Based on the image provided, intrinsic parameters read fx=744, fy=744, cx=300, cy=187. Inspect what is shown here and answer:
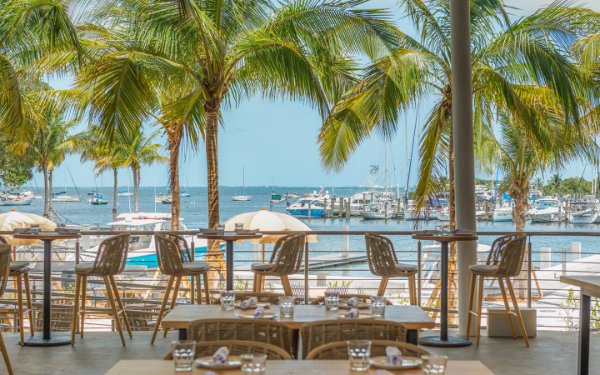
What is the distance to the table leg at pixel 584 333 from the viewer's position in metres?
4.82

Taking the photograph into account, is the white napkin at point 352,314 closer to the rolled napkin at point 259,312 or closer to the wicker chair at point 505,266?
the rolled napkin at point 259,312

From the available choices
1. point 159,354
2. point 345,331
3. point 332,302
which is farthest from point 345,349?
point 159,354

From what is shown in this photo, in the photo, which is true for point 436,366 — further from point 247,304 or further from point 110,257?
point 110,257

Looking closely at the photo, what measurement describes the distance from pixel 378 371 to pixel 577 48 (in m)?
8.27

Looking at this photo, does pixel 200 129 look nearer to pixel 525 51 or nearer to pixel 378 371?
pixel 525 51

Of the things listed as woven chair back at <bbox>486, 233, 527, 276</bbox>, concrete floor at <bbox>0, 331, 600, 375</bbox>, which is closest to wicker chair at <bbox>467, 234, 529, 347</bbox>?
woven chair back at <bbox>486, 233, 527, 276</bbox>

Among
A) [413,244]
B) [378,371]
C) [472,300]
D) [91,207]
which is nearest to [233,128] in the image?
[91,207]

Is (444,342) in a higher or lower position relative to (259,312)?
lower

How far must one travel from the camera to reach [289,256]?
6977mm

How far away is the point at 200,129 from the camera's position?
1115 centimetres

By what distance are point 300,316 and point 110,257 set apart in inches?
119

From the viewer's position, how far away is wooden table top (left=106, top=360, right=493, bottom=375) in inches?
111

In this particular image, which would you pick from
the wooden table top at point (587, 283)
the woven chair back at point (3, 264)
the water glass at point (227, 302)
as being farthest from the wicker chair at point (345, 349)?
the woven chair back at point (3, 264)

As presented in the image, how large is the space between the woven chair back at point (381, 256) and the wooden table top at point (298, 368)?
393cm
